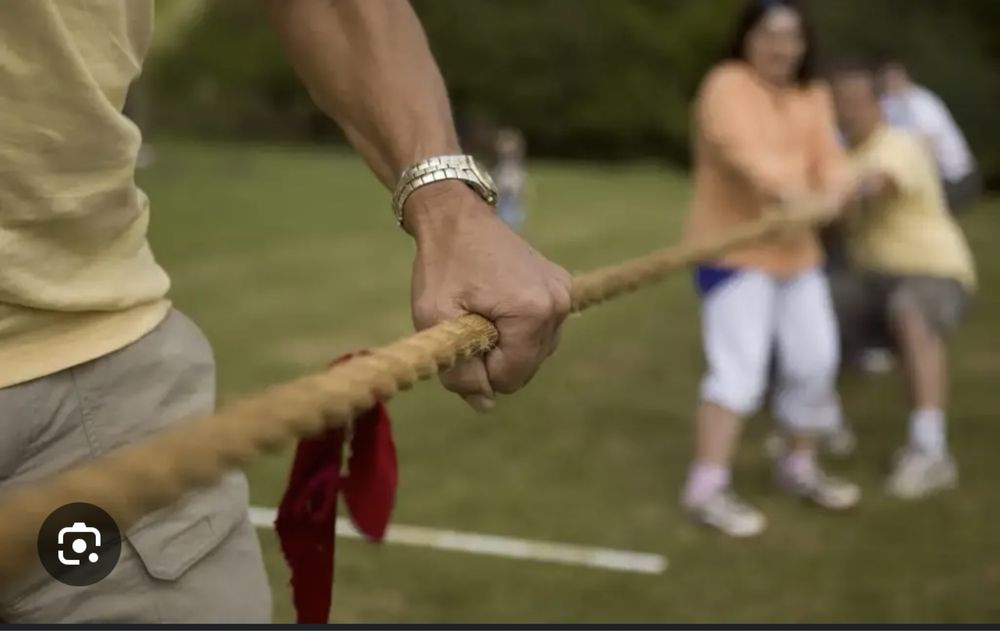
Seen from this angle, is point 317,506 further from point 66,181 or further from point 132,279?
point 66,181

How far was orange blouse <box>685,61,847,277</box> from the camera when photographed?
3.26m

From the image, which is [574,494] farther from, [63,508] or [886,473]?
[63,508]

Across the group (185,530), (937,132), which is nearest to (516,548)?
(185,530)

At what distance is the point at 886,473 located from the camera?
380 centimetres

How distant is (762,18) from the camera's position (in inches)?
134

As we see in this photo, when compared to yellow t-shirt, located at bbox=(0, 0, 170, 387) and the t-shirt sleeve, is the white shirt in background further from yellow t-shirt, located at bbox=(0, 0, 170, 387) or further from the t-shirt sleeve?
yellow t-shirt, located at bbox=(0, 0, 170, 387)

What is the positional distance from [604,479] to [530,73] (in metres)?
16.3

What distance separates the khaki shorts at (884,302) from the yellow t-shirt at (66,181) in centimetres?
301

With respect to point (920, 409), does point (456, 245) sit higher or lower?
higher

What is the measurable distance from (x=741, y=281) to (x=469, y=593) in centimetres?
115

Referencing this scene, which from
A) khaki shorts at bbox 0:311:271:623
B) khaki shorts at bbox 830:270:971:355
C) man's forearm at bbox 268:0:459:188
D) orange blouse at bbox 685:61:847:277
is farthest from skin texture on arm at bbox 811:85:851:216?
khaki shorts at bbox 0:311:271:623

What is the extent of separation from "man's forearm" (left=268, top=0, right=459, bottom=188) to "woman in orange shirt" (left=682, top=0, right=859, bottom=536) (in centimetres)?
210

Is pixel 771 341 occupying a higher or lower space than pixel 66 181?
lower

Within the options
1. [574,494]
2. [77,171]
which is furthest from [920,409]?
[77,171]
